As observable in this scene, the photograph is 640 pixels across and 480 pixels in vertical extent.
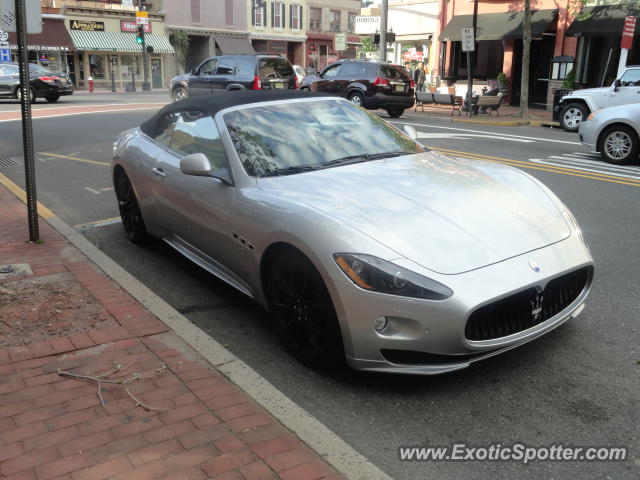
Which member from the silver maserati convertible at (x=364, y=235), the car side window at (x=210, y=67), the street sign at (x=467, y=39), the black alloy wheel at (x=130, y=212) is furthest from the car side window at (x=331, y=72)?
the silver maserati convertible at (x=364, y=235)

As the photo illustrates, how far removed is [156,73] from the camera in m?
52.3

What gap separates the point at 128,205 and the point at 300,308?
3167 millimetres

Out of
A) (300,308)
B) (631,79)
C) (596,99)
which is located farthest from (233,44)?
(300,308)

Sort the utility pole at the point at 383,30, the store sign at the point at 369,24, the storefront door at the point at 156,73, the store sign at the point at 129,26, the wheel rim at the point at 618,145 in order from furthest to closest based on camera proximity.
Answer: the storefront door at the point at 156,73, the store sign at the point at 129,26, the store sign at the point at 369,24, the utility pole at the point at 383,30, the wheel rim at the point at 618,145

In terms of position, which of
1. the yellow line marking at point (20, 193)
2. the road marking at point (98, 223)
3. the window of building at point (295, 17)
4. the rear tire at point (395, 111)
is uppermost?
the window of building at point (295, 17)

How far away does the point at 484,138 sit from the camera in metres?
15.4

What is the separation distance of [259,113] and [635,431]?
→ 3.18 m

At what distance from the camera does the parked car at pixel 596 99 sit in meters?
15.5

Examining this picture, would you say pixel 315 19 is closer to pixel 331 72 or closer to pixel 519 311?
pixel 331 72

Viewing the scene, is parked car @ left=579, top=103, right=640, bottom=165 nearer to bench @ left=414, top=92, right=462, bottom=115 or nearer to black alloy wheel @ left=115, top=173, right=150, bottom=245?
black alloy wheel @ left=115, top=173, right=150, bottom=245

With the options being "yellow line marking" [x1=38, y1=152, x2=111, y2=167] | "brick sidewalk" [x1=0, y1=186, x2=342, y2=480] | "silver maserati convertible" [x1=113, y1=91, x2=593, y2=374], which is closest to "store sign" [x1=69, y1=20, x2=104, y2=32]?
"yellow line marking" [x1=38, y1=152, x2=111, y2=167]

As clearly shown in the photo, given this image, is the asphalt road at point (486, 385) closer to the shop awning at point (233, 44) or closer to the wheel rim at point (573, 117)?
the wheel rim at point (573, 117)

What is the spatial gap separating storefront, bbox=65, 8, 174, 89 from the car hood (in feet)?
151

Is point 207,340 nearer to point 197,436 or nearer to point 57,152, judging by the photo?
point 197,436
